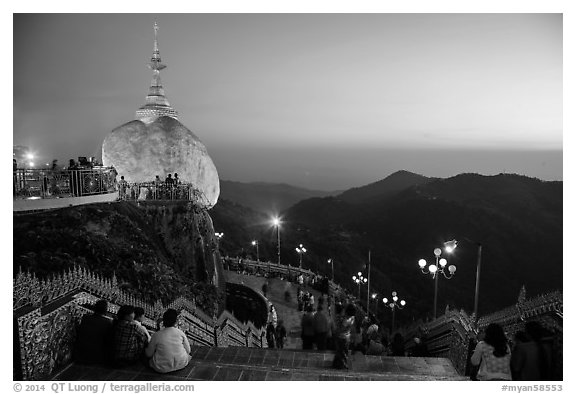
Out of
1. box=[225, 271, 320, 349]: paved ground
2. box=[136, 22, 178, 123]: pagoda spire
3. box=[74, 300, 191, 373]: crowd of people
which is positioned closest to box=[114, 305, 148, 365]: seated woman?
box=[74, 300, 191, 373]: crowd of people

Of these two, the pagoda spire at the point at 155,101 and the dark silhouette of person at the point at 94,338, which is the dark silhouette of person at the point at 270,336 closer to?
the dark silhouette of person at the point at 94,338

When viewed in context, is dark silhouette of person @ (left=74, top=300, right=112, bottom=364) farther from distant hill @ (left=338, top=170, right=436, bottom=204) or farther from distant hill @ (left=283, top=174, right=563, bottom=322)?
distant hill @ (left=338, top=170, right=436, bottom=204)

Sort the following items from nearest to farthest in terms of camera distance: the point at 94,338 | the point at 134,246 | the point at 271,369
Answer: the point at 94,338 < the point at 271,369 < the point at 134,246

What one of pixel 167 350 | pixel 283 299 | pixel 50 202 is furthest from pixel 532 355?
pixel 283 299

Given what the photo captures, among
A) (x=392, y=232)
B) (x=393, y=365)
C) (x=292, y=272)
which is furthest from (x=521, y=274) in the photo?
(x=393, y=365)

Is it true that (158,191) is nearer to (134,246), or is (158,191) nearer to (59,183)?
(134,246)

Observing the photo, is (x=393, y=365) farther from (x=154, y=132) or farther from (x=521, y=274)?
(x=521, y=274)

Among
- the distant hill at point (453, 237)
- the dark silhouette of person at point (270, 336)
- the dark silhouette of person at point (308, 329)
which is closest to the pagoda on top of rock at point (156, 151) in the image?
the dark silhouette of person at point (270, 336)
